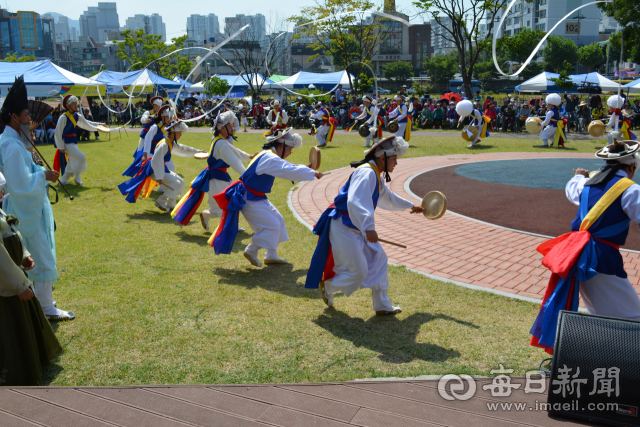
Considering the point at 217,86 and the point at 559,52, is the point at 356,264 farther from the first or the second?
the point at 559,52

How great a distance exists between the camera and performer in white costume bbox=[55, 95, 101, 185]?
11180 mm

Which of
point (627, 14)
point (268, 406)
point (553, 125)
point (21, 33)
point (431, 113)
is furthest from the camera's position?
point (21, 33)

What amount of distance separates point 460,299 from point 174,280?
3.16 m

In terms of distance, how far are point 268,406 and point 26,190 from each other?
276 centimetres

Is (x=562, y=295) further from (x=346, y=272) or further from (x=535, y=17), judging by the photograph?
(x=535, y=17)

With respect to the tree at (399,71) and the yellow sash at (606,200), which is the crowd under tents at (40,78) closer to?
the yellow sash at (606,200)

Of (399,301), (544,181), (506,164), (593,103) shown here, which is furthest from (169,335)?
(593,103)

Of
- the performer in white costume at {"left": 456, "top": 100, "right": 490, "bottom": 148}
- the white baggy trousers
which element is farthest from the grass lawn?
the performer in white costume at {"left": 456, "top": 100, "right": 490, "bottom": 148}

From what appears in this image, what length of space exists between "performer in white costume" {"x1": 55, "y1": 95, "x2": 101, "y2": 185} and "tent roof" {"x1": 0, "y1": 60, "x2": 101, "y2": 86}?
13778 mm

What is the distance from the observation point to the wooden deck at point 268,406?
9.54 feet

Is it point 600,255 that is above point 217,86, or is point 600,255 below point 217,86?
below

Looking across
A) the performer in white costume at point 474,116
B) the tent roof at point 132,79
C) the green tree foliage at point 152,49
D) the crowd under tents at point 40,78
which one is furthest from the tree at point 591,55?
the crowd under tents at point 40,78

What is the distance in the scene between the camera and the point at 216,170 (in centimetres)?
755

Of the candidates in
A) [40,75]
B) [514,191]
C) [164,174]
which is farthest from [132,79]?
[514,191]
